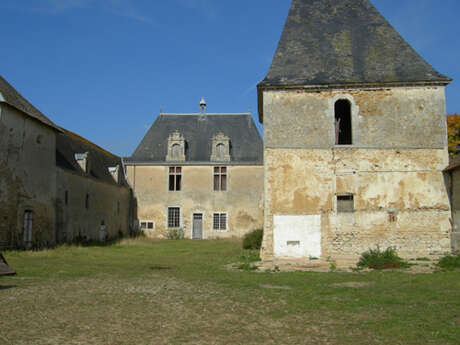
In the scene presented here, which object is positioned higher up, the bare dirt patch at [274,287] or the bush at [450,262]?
the bush at [450,262]

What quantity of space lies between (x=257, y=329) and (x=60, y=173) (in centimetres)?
1680

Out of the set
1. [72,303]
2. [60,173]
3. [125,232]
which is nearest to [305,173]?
[72,303]

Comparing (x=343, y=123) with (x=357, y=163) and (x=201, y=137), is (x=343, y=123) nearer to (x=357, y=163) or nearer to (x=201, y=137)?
(x=357, y=163)

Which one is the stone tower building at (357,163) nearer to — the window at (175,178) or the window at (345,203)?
the window at (345,203)

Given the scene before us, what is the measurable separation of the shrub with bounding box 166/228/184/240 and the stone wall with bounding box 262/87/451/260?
1590cm

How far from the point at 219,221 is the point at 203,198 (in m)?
1.84

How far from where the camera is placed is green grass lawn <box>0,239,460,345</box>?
15.6 feet

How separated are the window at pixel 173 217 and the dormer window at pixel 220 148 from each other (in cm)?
414

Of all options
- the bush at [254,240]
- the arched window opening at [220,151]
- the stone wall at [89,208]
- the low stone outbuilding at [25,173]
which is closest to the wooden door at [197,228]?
the arched window opening at [220,151]

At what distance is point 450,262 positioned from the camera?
10.9 metres

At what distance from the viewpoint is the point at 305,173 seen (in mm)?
12578

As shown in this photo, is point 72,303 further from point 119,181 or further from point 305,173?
point 119,181

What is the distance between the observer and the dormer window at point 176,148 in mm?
28697

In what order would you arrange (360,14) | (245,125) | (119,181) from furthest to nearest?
(245,125) → (119,181) → (360,14)
